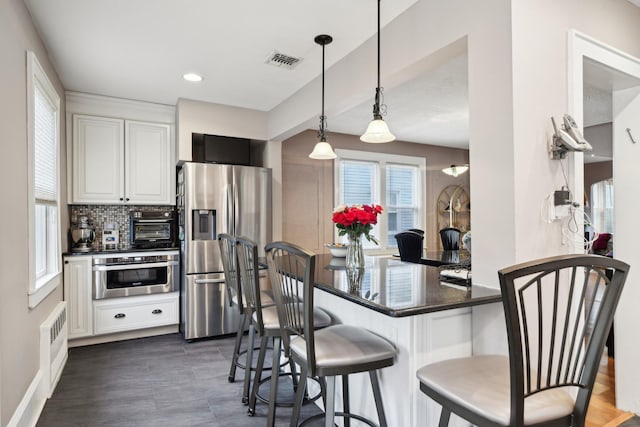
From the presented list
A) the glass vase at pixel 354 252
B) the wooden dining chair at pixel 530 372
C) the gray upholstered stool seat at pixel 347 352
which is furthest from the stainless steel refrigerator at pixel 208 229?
the wooden dining chair at pixel 530 372

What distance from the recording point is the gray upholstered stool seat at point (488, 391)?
115cm

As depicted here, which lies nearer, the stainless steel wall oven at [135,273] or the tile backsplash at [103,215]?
the stainless steel wall oven at [135,273]

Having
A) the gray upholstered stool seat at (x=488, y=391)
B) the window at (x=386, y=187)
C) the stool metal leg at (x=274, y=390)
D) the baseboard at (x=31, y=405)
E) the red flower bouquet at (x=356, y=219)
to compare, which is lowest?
the baseboard at (x=31, y=405)

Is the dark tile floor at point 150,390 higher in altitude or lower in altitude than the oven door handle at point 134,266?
lower

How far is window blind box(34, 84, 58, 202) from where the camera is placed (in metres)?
2.72

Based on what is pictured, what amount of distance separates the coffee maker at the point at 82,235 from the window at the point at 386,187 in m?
3.08

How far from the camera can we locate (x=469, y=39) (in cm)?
193

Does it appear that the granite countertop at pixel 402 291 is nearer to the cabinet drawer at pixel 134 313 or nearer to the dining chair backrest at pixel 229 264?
the dining chair backrest at pixel 229 264

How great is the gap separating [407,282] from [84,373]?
2732 millimetres

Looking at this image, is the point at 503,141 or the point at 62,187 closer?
the point at 503,141

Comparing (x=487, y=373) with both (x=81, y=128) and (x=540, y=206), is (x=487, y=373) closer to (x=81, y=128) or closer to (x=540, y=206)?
(x=540, y=206)

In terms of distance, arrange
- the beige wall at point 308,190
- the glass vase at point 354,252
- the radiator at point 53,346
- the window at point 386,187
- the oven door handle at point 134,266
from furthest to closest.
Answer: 1. the window at point 386,187
2. the beige wall at point 308,190
3. the oven door handle at point 134,266
4. the radiator at point 53,346
5. the glass vase at point 354,252

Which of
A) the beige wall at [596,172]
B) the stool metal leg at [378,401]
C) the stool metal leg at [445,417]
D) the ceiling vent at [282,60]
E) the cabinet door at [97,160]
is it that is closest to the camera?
the stool metal leg at [445,417]

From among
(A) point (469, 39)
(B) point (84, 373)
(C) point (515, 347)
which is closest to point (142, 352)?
(B) point (84, 373)
